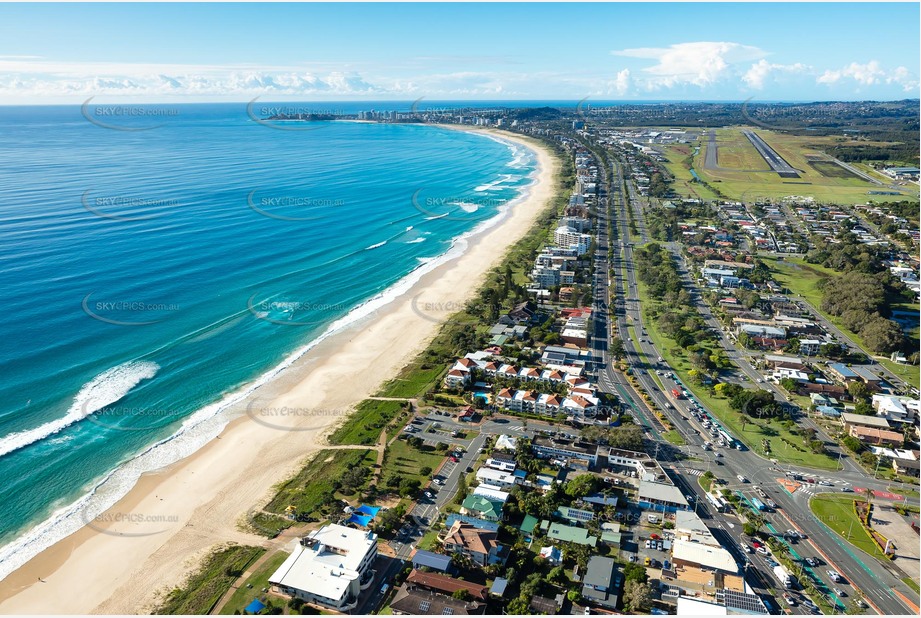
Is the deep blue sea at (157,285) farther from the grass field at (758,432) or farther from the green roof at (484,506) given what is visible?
the grass field at (758,432)

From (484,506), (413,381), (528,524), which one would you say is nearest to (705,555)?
(528,524)

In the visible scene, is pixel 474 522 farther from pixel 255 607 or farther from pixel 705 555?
pixel 705 555

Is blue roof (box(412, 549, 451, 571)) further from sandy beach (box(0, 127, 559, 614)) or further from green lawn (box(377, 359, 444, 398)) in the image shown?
green lawn (box(377, 359, 444, 398))

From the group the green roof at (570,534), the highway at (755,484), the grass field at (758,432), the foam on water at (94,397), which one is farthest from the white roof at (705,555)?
the foam on water at (94,397)

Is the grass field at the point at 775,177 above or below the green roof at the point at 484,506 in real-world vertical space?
above

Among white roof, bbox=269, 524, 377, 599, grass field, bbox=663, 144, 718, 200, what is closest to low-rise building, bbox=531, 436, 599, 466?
white roof, bbox=269, 524, 377, 599

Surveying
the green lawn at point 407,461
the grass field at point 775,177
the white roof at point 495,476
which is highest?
the grass field at point 775,177

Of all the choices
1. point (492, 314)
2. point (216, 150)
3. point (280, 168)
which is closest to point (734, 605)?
point (492, 314)
